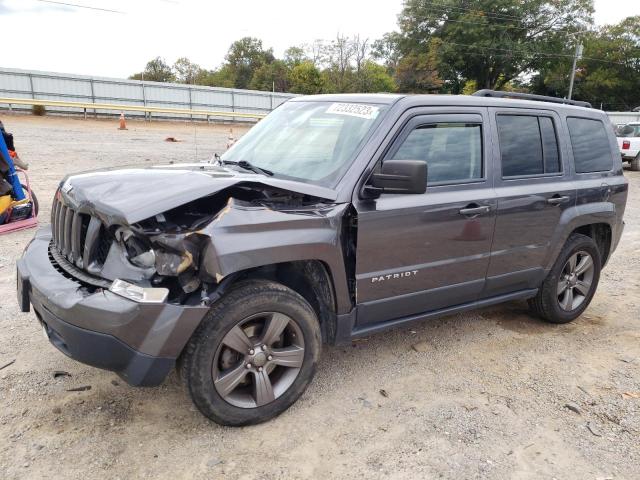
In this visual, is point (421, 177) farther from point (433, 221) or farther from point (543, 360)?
point (543, 360)

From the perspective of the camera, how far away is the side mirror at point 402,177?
2.88 meters

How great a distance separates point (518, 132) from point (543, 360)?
5.90 feet

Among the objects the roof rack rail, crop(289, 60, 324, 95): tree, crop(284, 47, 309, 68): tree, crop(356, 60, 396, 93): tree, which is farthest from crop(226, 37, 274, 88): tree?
the roof rack rail

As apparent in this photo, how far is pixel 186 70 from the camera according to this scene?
82.2 metres

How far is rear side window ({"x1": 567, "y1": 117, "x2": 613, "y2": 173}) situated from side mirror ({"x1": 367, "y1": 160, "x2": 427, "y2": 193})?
2.21 meters

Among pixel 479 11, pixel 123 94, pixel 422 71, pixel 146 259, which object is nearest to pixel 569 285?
pixel 146 259

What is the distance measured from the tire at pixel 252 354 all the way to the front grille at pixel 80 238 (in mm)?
726

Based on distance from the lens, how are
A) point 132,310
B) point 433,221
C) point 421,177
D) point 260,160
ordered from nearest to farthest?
1. point 132,310
2. point 421,177
3. point 433,221
4. point 260,160

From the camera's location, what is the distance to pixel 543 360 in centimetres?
393

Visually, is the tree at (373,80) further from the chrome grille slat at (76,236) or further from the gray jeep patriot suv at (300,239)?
the chrome grille slat at (76,236)

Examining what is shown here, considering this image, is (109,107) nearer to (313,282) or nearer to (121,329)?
(313,282)

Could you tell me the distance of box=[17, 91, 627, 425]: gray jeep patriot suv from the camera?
2.54 meters

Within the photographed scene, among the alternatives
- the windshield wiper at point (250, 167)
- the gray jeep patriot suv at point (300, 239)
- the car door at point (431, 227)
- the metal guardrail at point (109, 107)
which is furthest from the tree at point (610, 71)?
the windshield wiper at point (250, 167)

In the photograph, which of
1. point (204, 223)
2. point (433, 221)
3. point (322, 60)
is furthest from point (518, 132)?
point (322, 60)
